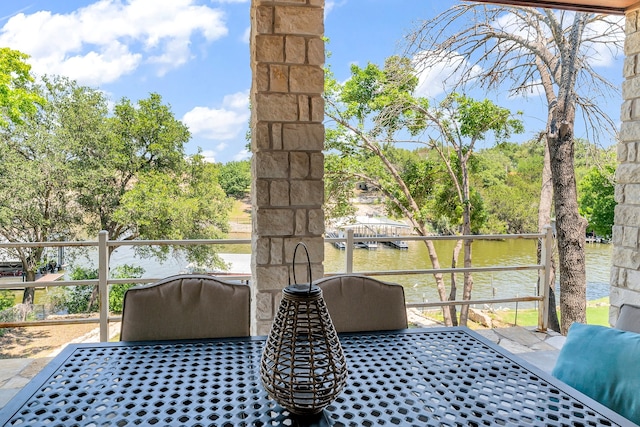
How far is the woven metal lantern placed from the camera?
3.19 ft

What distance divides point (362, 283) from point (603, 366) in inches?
30.7

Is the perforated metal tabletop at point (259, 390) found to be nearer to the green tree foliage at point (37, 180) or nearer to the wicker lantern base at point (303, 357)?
the wicker lantern base at point (303, 357)

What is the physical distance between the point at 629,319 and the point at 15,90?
349 inches

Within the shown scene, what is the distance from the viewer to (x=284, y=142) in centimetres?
212

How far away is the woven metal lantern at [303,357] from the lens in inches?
38.2

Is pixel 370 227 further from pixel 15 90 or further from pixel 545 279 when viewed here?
pixel 15 90

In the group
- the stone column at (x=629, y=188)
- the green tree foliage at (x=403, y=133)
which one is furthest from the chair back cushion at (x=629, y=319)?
the green tree foliage at (x=403, y=133)

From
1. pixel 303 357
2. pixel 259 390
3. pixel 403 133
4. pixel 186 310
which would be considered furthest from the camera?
pixel 403 133

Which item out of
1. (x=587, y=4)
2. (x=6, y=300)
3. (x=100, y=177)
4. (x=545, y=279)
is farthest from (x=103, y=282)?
(x=6, y=300)

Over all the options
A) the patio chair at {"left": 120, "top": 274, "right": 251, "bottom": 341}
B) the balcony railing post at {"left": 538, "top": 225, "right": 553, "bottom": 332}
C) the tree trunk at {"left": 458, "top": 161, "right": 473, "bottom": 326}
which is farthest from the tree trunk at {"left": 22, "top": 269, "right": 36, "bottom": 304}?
the balcony railing post at {"left": 538, "top": 225, "right": 553, "bottom": 332}

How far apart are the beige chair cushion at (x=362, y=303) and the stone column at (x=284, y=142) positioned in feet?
1.78

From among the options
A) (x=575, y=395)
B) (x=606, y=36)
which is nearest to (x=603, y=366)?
(x=575, y=395)

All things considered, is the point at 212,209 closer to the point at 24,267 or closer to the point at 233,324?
the point at 24,267

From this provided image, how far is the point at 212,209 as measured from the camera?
845cm
